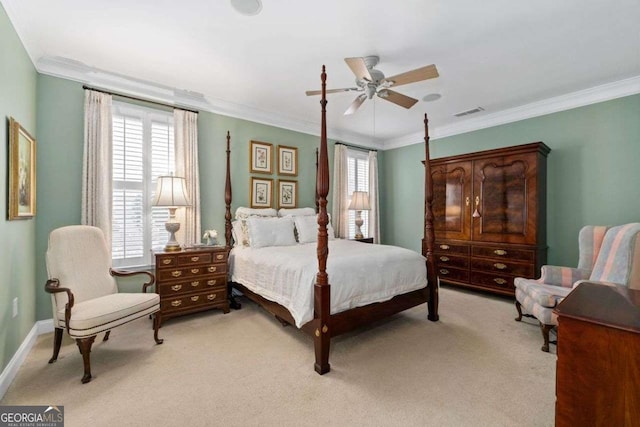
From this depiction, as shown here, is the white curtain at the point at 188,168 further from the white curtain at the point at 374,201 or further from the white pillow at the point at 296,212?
the white curtain at the point at 374,201

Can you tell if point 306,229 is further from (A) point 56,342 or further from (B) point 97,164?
(A) point 56,342

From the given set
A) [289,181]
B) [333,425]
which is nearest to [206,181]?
[289,181]

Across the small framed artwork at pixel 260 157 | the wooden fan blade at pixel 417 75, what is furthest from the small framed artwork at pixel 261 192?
the wooden fan blade at pixel 417 75

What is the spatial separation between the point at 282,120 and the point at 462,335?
394 centimetres

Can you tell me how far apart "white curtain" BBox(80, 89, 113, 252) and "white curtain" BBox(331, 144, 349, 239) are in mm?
3490

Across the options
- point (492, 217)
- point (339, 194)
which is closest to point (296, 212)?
point (339, 194)

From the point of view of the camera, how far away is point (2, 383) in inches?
75.8

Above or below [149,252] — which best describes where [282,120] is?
above

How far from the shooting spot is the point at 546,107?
4.05 m

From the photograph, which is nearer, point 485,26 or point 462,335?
point 485,26

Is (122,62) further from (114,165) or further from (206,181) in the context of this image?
(206,181)

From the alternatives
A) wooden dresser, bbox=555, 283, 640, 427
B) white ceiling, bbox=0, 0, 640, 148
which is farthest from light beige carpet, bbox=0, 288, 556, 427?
white ceiling, bbox=0, 0, 640, 148

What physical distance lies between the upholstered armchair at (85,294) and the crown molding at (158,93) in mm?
1733

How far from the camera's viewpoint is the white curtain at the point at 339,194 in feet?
17.8
